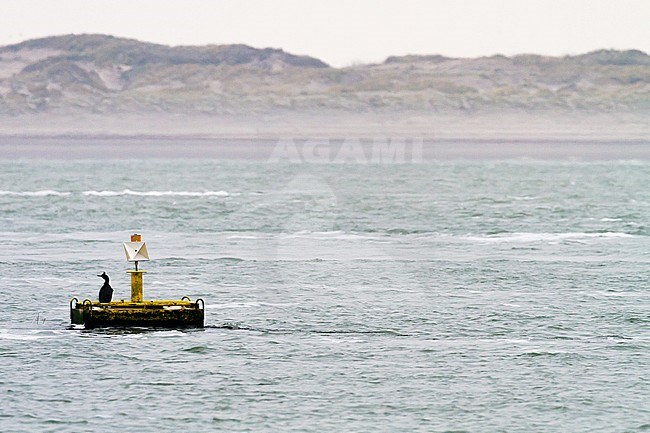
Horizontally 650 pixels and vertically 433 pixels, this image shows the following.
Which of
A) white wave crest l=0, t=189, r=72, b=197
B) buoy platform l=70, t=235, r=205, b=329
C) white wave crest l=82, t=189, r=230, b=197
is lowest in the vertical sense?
white wave crest l=82, t=189, r=230, b=197

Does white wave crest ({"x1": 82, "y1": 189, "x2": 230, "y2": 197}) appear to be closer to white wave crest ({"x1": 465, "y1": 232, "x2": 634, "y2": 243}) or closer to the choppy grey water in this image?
the choppy grey water

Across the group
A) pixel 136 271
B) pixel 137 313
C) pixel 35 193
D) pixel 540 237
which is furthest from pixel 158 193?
pixel 137 313

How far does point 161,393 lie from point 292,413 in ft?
18.4

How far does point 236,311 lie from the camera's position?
211 feet

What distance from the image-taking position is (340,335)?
191ft

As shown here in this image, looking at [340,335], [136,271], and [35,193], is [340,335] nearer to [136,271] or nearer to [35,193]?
[136,271]

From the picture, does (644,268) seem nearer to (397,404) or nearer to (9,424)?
(397,404)

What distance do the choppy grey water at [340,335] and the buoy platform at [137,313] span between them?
794 millimetres

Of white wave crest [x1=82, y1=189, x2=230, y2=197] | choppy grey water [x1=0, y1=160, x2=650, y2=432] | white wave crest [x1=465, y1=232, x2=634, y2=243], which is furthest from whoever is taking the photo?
white wave crest [x1=82, y1=189, x2=230, y2=197]

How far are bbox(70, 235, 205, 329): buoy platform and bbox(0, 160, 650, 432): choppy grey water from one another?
79 cm

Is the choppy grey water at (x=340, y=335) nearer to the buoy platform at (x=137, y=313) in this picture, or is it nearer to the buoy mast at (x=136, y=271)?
the buoy platform at (x=137, y=313)

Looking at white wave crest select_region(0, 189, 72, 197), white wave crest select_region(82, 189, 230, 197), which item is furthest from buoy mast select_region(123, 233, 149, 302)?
white wave crest select_region(0, 189, 72, 197)

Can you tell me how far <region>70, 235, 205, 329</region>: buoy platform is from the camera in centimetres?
5741

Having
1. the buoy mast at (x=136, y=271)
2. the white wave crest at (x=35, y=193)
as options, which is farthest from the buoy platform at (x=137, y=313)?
the white wave crest at (x=35, y=193)
